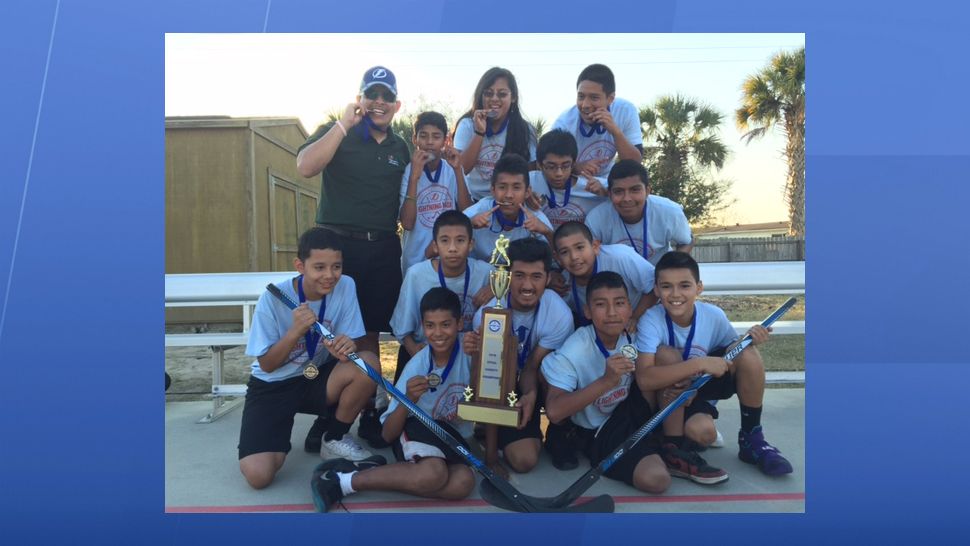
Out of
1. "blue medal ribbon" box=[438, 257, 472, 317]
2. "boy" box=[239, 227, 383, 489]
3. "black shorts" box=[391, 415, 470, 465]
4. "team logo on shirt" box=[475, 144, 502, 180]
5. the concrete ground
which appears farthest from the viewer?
"team logo on shirt" box=[475, 144, 502, 180]

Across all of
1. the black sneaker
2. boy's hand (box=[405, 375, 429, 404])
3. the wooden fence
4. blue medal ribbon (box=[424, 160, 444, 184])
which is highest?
blue medal ribbon (box=[424, 160, 444, 184])

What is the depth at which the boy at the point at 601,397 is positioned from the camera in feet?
8.48

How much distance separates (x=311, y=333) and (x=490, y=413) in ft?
3.05

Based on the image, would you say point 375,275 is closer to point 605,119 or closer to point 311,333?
point 311,333

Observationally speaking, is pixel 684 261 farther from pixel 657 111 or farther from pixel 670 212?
pixel 657 111

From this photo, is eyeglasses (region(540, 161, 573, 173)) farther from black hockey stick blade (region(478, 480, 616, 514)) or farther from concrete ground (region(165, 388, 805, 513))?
black hockey stick blade (region(478, 480, 616, 514))

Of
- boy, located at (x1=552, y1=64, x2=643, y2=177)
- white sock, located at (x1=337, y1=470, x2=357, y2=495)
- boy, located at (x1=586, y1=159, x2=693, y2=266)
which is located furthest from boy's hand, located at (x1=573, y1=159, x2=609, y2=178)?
white sock, located at (x1=337, y1=470, x2=357, y2=495)

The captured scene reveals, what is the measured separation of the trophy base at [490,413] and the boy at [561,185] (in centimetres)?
100

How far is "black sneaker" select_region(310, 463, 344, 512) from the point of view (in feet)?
8.11

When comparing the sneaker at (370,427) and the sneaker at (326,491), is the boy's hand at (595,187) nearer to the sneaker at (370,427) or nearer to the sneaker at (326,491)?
the sneaker at (370,427)

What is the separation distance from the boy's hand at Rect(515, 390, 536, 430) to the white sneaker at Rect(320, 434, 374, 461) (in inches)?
29.6

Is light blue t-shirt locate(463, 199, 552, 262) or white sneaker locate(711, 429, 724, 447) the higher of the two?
light blue t-shirt locate(463, 199, 552, 262)
